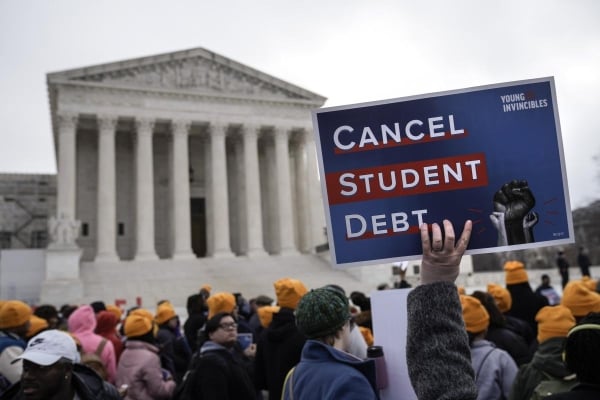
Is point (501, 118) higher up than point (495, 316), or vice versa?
point (501, 118)

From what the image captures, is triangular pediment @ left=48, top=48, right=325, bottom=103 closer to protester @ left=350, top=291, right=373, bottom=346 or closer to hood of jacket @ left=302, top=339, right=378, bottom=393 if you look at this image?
protester @ left=350, top=291, right=373, bottom=346

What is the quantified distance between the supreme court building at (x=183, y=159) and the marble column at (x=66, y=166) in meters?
0.06

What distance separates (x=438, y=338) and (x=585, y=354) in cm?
100

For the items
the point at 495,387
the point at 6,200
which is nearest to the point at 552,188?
the point at 495,387

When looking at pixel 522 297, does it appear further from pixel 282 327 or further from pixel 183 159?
pixel 183 159

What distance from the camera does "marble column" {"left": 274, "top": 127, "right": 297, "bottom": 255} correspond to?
3878 centimetres

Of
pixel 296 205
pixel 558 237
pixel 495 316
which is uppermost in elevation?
pixel 296 205

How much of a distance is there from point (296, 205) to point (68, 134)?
58.5 ft

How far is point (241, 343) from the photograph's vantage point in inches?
246

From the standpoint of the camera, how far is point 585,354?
8.09 ft

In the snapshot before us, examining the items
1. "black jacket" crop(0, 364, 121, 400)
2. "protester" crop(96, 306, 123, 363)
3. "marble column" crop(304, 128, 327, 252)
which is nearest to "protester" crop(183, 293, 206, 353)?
"protester" crop(96, 306, 123, 363)

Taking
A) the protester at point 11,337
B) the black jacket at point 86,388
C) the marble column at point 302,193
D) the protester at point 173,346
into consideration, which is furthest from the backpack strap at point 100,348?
the marble column at point 302,193

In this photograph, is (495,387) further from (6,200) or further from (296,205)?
(6,200)

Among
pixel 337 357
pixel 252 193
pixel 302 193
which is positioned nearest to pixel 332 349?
pixel 337 357
